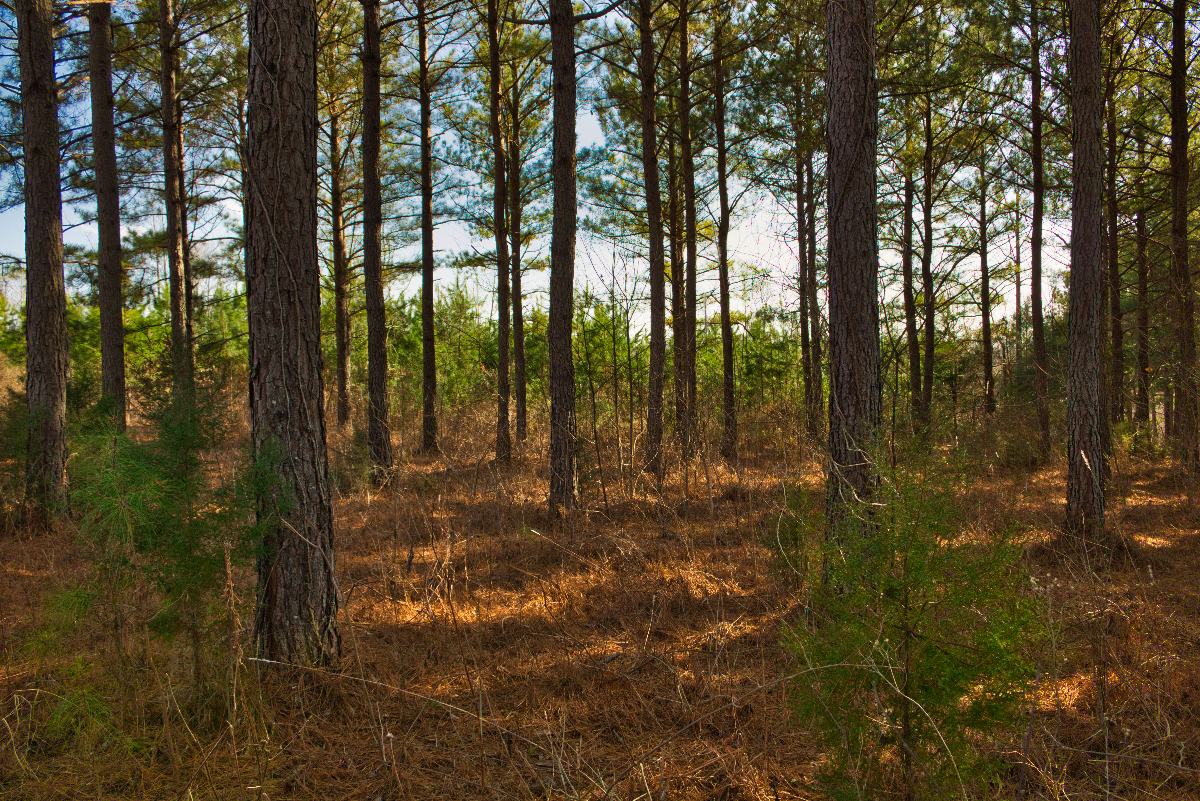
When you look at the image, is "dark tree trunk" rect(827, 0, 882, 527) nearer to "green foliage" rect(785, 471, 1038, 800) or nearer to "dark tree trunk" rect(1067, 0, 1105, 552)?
"green foliage" rect(785, 471, 1038, 800)

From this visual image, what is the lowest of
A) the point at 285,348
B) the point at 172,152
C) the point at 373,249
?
the point at 285,348

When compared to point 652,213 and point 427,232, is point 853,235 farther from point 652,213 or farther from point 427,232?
point 427,232

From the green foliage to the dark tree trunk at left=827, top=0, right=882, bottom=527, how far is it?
236cm

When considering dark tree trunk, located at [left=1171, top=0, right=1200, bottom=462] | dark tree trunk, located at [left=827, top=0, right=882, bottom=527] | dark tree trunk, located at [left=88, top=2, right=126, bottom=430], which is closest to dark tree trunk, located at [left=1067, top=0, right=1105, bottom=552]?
dark tree trunk, located at [left=827, top=0, right=882, bottom=527]

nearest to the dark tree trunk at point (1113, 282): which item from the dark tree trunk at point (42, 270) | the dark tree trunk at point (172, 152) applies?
the dark tree trunk at point (42, 270)

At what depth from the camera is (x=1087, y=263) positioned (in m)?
5.75

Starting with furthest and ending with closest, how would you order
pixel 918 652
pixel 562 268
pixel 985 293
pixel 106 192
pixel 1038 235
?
pixel 985 293
pixel 1038 235
pixel 106 192
pixel 562 268
pixel 918 652

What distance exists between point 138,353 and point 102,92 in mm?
10111

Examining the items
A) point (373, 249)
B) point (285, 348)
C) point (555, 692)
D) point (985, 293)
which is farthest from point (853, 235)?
point (985, 293)

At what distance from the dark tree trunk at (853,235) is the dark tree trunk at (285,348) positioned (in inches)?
119

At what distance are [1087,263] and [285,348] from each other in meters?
6.09

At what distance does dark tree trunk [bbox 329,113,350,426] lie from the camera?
13.8 meters

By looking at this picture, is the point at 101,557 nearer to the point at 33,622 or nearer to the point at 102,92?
the point at 33,622

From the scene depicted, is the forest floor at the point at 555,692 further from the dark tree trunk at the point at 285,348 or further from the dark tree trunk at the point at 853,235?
the dark tree trunk at the point at 853,235
